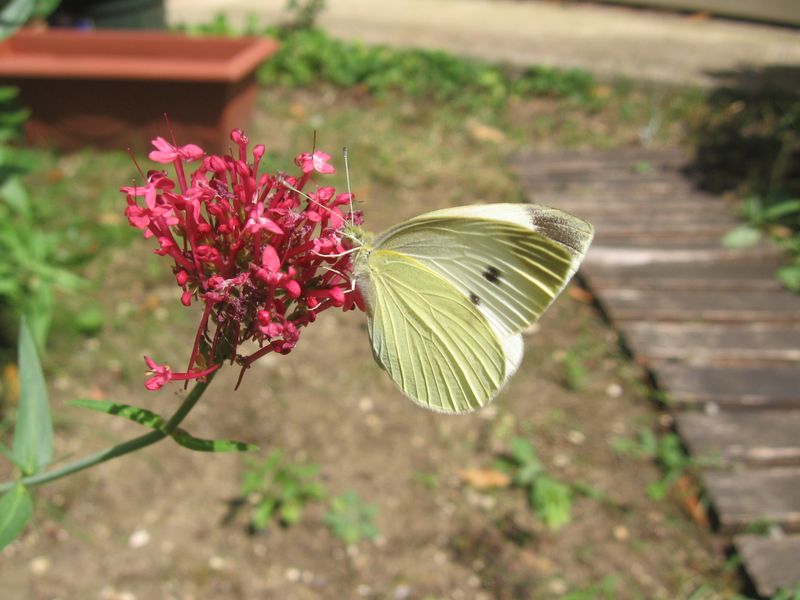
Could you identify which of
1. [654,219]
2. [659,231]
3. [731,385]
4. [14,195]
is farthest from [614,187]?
[14,195]

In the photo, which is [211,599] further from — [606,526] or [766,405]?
[766,405]

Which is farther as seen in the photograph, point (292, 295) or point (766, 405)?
point (766, 405)

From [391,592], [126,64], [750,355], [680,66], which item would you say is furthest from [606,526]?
[680,66]

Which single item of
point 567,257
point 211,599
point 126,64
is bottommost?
point 211,599

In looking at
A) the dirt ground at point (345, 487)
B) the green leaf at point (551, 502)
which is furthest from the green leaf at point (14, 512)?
the green leaf at point (551, 502)

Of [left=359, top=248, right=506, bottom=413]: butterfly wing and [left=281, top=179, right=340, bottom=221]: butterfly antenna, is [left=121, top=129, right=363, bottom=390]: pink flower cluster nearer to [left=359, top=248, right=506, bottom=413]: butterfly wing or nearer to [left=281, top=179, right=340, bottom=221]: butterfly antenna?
[left=281, top=179, right=340, bottom=221]: butterfly antenna

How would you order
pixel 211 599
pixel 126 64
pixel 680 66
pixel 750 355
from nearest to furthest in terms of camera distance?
pixel 211 599 < pixel 750 355 < pixel 126 64 < pixel 680 66
